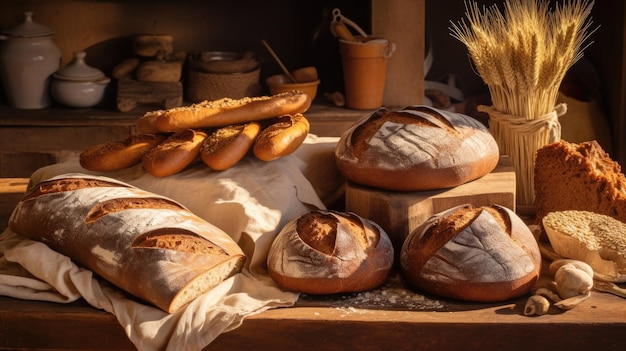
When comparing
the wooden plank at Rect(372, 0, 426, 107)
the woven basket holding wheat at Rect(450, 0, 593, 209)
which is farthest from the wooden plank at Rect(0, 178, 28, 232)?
the wooden plank at Rect(372, 0, 426, 107)

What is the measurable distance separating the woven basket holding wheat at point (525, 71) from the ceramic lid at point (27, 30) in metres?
2.32

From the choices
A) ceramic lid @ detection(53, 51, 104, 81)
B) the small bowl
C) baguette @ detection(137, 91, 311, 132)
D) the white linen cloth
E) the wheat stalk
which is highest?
the wheat stalk

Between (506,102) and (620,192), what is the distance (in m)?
0.36

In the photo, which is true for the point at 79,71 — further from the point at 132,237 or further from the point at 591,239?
the point at 591,239

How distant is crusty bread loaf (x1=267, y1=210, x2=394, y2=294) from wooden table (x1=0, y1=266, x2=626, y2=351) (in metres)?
0.03

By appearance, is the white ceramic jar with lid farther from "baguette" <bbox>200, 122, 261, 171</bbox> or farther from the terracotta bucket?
"baguette" <bbox>200, 122, 261, 171</bbox>

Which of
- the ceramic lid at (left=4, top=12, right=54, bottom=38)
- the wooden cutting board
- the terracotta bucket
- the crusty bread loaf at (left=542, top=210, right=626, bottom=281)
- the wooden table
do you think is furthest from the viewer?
the ceramic lid at (left=4, top=12, right=54, bottom=38)

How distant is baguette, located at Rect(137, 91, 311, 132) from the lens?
6.31 ft

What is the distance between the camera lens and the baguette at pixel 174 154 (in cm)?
187

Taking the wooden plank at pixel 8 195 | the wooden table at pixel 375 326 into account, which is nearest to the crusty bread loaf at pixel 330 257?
the wooden table at pixel 375 326

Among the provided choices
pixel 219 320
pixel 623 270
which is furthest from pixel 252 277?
pixel 623 270

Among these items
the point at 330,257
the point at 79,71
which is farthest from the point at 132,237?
the point at 79,71

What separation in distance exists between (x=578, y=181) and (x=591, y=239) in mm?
228

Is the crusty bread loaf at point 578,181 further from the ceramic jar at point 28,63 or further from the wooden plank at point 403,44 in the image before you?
the ceramic jar at point 28,63
